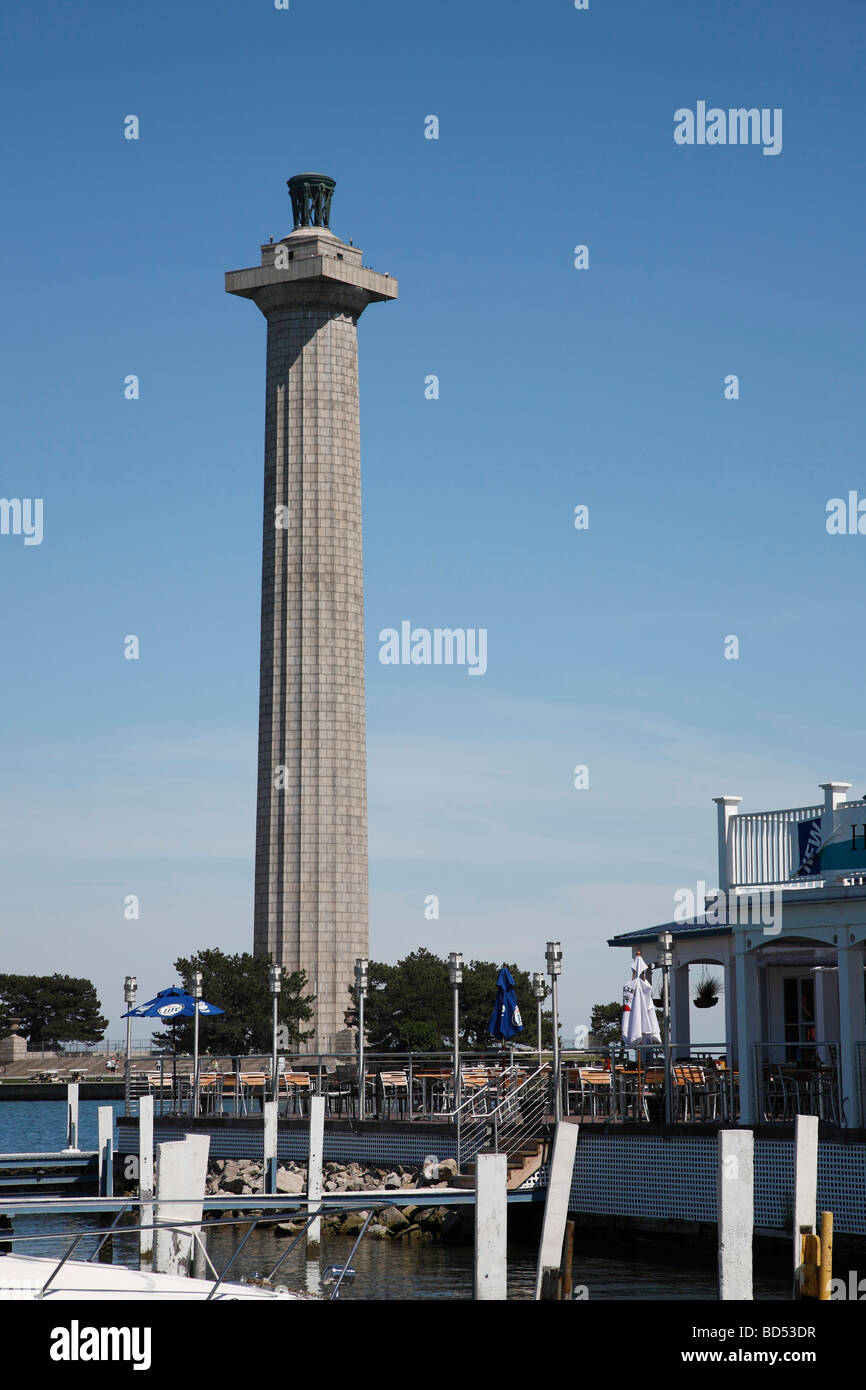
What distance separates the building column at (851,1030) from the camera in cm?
2811

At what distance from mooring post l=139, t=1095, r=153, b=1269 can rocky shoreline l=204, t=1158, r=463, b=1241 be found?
1.68m

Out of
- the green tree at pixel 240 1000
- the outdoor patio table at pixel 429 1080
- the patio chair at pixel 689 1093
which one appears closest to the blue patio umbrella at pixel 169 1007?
the outdoor patio table at pixel 429 1080

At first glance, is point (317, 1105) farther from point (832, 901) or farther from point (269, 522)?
point (269, 522)

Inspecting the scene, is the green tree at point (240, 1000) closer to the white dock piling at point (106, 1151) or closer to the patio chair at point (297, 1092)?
the patio chair at point (297, 1092)

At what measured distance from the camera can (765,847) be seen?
30.0 m

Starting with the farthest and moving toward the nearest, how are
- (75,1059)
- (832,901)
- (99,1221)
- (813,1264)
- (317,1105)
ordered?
1. (75,1059)
2. (99,1221)
3. (317,1105)
4. (832,901)
5. (813,1264)

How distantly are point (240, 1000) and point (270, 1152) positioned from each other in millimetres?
69389

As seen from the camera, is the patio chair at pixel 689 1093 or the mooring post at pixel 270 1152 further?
the mooring post at pixel 270 1152

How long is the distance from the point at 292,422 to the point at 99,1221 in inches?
2802

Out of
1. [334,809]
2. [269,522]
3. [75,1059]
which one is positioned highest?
[269,522]

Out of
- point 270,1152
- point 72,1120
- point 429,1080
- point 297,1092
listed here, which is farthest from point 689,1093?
point 72,1120

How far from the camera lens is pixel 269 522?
346 ft

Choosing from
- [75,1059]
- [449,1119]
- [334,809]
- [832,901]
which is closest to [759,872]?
[832,901]

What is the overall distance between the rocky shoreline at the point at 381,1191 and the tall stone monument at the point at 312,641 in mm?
67835
